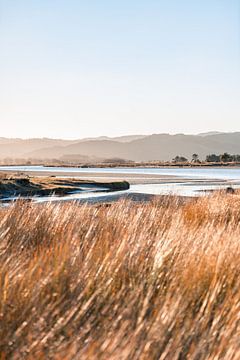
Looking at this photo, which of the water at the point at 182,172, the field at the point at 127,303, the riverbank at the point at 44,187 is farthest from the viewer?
the water at the point at 182,172

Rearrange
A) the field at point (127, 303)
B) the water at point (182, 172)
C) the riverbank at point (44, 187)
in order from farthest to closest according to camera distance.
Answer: the water at point (182, 172)
the riverbank at point (44, 187)
the field at point (127, 303)

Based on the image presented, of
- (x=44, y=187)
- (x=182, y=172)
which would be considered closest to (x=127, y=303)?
(x=44, y=187)

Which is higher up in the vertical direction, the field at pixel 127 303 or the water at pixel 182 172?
the field at pixel 127 303

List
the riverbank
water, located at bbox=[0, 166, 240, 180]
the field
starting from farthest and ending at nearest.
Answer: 1. water, located at bbox=[0, 166, 240, 180]
2. the riverbank
3. the field

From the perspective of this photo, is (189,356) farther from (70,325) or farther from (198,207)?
(198,207)

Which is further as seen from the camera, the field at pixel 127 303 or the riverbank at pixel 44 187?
the riverbank at pixel 44 187

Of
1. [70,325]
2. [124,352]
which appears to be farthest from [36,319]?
[124,352]

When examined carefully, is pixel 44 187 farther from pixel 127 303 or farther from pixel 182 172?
pixel 182 172

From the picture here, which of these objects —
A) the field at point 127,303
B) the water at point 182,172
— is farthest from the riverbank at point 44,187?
the field at point 127,303

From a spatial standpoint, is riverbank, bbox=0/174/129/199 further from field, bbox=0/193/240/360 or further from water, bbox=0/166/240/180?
field, bbox=0/193/240/360

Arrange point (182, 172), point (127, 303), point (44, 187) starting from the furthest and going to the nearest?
point (182, 172), point (44, 187), point (127, 303)

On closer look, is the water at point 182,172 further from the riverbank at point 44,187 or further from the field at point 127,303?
the field at point 127,303

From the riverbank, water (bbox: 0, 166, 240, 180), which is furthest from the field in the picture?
water (bbox: 0, 166, 240, 180)

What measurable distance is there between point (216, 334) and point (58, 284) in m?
1.06
